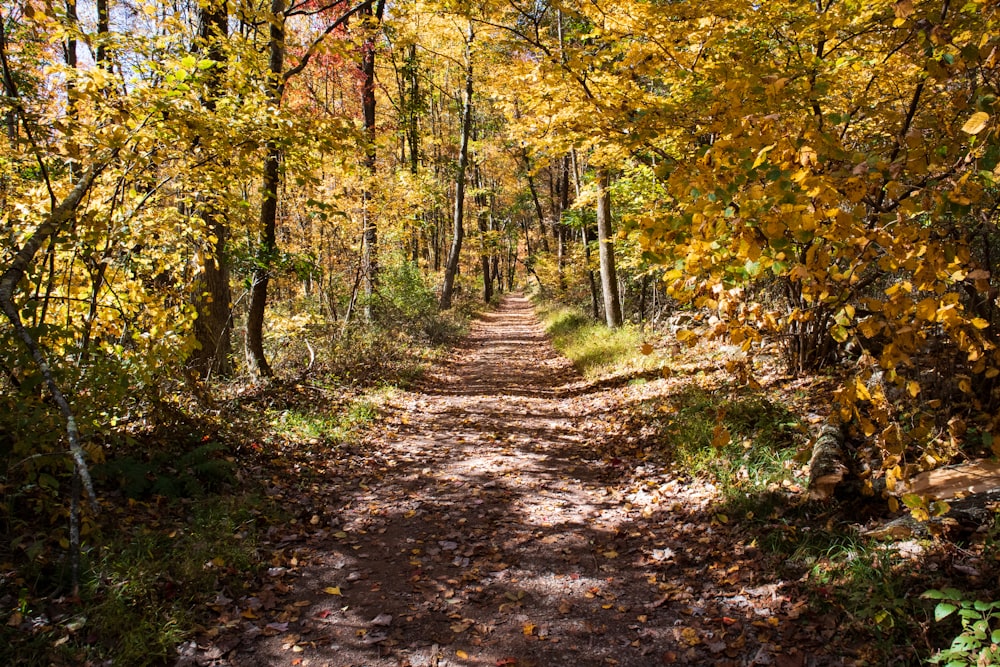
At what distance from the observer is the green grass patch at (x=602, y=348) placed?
33.9ft

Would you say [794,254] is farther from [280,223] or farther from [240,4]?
[280,223]

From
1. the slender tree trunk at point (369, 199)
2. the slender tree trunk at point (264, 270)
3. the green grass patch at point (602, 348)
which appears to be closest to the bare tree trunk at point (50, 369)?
the slender tree trunk at point (264, 270)

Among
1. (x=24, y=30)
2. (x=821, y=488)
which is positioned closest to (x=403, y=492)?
(x=821, y=488)

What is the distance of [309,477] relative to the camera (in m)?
5.79

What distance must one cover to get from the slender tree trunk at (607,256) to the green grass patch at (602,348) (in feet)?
1.40

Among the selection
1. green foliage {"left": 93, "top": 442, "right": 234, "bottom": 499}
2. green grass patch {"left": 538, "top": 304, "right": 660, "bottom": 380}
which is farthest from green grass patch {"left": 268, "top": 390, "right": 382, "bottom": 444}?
green grass patch {"left": 538, "top": 304, "right": 660, "bottom": 380}

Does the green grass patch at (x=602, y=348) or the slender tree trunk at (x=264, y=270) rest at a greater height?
the slender tree trunk at (x=264, y=270)

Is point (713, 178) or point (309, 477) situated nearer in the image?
point (713, 178)

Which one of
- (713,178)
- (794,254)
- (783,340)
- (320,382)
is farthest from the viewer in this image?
(320,382)

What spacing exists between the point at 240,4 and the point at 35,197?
103 inches

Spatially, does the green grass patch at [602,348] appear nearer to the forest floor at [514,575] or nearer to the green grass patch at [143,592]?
the forest floor at [514,575]

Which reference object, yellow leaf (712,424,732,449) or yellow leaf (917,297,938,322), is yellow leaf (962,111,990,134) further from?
yellow leaf (712,424,732,449)

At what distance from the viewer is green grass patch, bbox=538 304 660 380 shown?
1033cm

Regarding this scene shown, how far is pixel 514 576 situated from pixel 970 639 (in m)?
2.69
